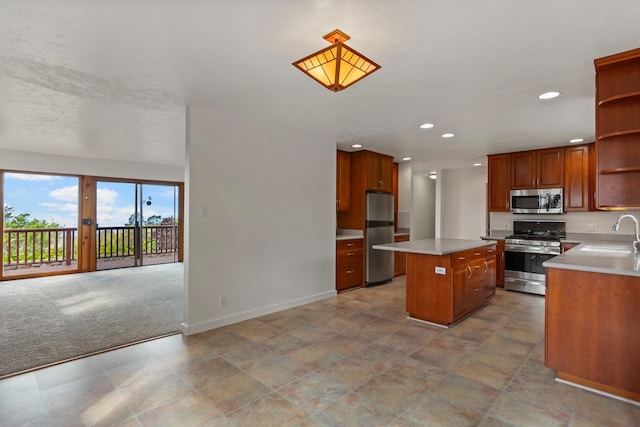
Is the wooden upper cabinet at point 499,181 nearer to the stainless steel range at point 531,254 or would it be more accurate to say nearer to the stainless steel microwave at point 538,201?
the stainless steel microwave at point 538,201

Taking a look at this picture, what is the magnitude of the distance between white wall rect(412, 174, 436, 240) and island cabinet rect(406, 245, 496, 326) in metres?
3.12

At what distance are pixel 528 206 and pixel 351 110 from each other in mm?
3756

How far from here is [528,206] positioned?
207 inches

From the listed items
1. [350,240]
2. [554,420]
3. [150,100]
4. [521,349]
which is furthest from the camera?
[350,240]

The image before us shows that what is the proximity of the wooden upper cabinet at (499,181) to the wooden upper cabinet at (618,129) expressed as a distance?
323 cm

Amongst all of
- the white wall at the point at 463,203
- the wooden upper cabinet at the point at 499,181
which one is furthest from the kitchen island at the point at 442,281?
the white wall at the point at 463,203

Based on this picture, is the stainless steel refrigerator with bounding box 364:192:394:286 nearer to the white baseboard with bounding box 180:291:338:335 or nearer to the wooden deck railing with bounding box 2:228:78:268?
the white baseboard with bounding box 180:291:338:335

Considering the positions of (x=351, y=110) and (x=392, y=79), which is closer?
(x=392, y=79)

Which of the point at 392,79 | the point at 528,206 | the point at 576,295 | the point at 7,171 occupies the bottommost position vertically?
the point at 576,295

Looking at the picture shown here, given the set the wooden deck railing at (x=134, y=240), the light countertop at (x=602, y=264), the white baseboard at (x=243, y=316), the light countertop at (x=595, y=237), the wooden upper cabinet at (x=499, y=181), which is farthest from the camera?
the wooden deck railing at (x=134, y=240)

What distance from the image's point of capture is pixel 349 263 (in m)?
5.18

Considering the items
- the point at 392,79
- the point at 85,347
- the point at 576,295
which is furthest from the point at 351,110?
the point at 85,347

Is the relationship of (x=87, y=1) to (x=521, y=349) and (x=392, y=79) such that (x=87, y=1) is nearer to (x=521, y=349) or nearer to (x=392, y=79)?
(x=392, y=79)

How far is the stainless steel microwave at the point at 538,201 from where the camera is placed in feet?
16.4
